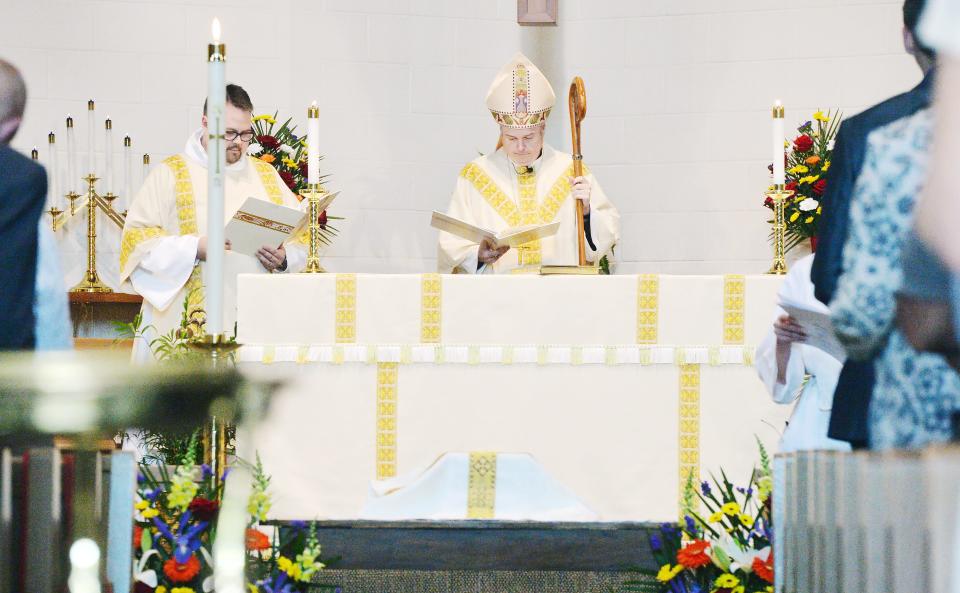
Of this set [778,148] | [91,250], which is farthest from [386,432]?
[91,250]

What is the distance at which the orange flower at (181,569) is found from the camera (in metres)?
3.12

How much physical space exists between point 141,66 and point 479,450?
12.3ft

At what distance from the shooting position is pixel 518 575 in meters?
3.99

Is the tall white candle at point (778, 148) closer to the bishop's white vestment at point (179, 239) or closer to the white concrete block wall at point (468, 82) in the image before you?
the bishop's white vestment at point (179, 239)

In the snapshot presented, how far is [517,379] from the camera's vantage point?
512 centimetres

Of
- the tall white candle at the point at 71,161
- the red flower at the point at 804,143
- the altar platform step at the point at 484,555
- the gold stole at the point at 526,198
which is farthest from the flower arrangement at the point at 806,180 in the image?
the tall white candle at the point at 71,161

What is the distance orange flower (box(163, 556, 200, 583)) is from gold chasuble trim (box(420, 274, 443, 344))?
212cm

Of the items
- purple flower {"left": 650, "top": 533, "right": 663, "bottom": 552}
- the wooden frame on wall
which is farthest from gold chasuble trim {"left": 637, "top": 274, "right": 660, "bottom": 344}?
the wooden frame on wall

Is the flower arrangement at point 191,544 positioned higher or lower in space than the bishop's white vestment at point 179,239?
lower

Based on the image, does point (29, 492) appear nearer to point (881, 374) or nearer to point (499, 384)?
point (881, 374)

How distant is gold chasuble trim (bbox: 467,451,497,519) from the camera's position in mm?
4715

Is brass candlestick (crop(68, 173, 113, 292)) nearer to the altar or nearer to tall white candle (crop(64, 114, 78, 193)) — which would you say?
tall white candle (crop(64, 114, 78, 193))

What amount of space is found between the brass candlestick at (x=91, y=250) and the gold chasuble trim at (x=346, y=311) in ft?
8.26

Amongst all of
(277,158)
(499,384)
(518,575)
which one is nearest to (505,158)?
(277,158)
